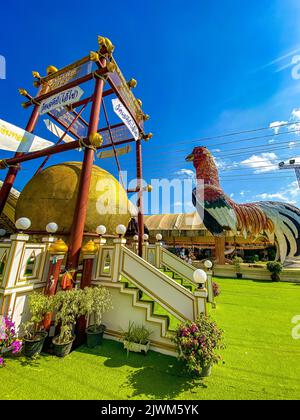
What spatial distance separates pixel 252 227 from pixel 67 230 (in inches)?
567

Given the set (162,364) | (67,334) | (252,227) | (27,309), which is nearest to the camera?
(162,364)

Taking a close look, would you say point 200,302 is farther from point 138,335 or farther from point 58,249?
point 58,249

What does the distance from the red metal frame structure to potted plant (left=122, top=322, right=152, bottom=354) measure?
7.04 feet

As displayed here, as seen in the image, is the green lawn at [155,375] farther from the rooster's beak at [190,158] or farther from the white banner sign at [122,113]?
the rooster's beak at [190,158]

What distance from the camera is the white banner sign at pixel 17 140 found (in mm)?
5870

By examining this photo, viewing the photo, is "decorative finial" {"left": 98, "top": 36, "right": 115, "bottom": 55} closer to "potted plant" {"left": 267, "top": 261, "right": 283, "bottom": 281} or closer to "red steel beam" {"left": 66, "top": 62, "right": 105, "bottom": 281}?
"red steel beam" {"left": 66, "top": 62, "right": 105, "bottom": 281}

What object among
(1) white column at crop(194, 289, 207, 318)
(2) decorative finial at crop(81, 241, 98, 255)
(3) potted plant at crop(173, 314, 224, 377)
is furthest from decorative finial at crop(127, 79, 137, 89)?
(3) potted plant at crop(173, 314, 224, 377)

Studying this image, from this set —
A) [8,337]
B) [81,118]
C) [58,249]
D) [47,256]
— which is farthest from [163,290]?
[81,118]

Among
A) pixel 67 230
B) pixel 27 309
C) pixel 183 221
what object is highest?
pixel 183 221

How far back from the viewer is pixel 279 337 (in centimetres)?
493

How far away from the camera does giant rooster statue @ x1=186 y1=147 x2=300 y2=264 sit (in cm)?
1403

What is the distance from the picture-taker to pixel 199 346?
11.1 feet
